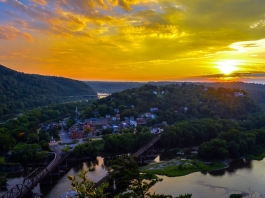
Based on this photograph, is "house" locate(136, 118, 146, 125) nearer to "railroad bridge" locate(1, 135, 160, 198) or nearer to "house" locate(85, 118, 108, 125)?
"house" locate(85, 118, 108, 125)

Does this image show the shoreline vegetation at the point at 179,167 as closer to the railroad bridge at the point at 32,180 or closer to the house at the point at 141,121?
the railroad bridge at the point at 32,180

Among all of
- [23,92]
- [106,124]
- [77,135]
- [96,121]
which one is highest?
[23,92]

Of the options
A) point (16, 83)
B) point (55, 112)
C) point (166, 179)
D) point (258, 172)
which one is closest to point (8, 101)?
point (16, 83)

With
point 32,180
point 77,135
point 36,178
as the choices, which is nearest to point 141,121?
point 77,135

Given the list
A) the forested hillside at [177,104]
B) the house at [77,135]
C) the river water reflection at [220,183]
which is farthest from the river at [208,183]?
the forested hillside at [177,104]

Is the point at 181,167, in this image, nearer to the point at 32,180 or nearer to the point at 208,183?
the point at 208,183

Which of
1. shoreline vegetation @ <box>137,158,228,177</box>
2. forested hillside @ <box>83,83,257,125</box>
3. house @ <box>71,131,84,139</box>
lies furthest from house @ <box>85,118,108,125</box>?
shoreline vegetation @ <box>137,158,228,177</box>
